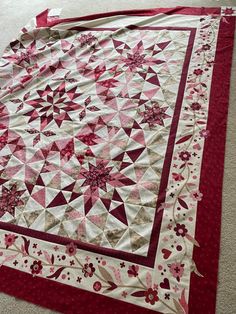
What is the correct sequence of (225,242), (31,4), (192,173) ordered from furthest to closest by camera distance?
(31,4)
(192,173)
(225,242)

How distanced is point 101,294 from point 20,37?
1.53 metres

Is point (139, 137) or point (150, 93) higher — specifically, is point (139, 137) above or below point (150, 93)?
below

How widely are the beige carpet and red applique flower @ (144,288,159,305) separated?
0.19 m

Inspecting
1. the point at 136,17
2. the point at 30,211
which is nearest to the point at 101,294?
Answer: the point at 30,211

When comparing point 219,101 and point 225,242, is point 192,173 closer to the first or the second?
point 225,242

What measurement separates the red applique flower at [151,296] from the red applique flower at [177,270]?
3.2 inches

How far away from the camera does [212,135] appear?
1232mm

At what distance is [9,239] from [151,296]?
55cm

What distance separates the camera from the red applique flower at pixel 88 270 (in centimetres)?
99

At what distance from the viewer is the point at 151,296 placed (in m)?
0.92

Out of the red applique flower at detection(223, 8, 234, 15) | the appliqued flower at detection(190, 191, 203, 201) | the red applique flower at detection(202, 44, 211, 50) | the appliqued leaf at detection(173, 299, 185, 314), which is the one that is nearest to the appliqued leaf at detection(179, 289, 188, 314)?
the appliqued leaf at detection(173, 299, 185, 314)

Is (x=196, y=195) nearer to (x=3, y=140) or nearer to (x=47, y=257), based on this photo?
(x=47, y=257)

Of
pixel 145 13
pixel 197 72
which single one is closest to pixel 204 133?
pixel 197 72

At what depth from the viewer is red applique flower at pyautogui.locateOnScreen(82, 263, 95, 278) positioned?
99 centimetres
